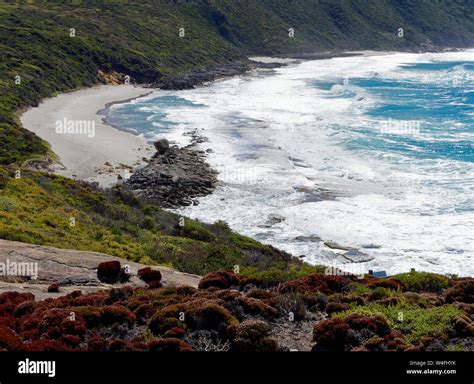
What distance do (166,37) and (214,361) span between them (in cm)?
10941

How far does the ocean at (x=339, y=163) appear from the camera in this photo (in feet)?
84.8

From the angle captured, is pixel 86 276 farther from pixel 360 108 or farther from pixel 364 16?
pixel 364 16

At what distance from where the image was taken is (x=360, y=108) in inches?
2520

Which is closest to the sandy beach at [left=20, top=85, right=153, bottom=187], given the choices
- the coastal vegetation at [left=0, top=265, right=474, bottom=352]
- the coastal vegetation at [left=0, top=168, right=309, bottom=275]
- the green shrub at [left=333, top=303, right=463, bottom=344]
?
the coastal vegetation at [left=0, top=168, right=309, bottom=275]

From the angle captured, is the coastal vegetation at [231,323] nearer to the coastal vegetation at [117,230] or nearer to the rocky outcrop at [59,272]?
the rocky outcrop at [59,272]

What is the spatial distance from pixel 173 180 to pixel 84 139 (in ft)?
48.3

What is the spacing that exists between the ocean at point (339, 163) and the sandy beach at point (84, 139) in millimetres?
2829

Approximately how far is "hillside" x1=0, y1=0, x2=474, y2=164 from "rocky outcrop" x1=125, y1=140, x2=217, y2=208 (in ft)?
27.1

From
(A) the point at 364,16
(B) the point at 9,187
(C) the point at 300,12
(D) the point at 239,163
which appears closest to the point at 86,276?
(B) the point at 9,187

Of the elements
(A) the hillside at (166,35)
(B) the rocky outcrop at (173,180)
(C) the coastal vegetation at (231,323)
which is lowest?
(B) the rocky outcrop at (173,180)

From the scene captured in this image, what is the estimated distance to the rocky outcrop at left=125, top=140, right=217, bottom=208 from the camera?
33.6 m

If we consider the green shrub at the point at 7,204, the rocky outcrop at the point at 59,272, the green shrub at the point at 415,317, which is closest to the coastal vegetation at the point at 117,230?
the green shrub at the point at 7,204

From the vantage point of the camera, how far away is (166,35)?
111562mm

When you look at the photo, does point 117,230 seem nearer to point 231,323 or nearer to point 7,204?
point 7,204
